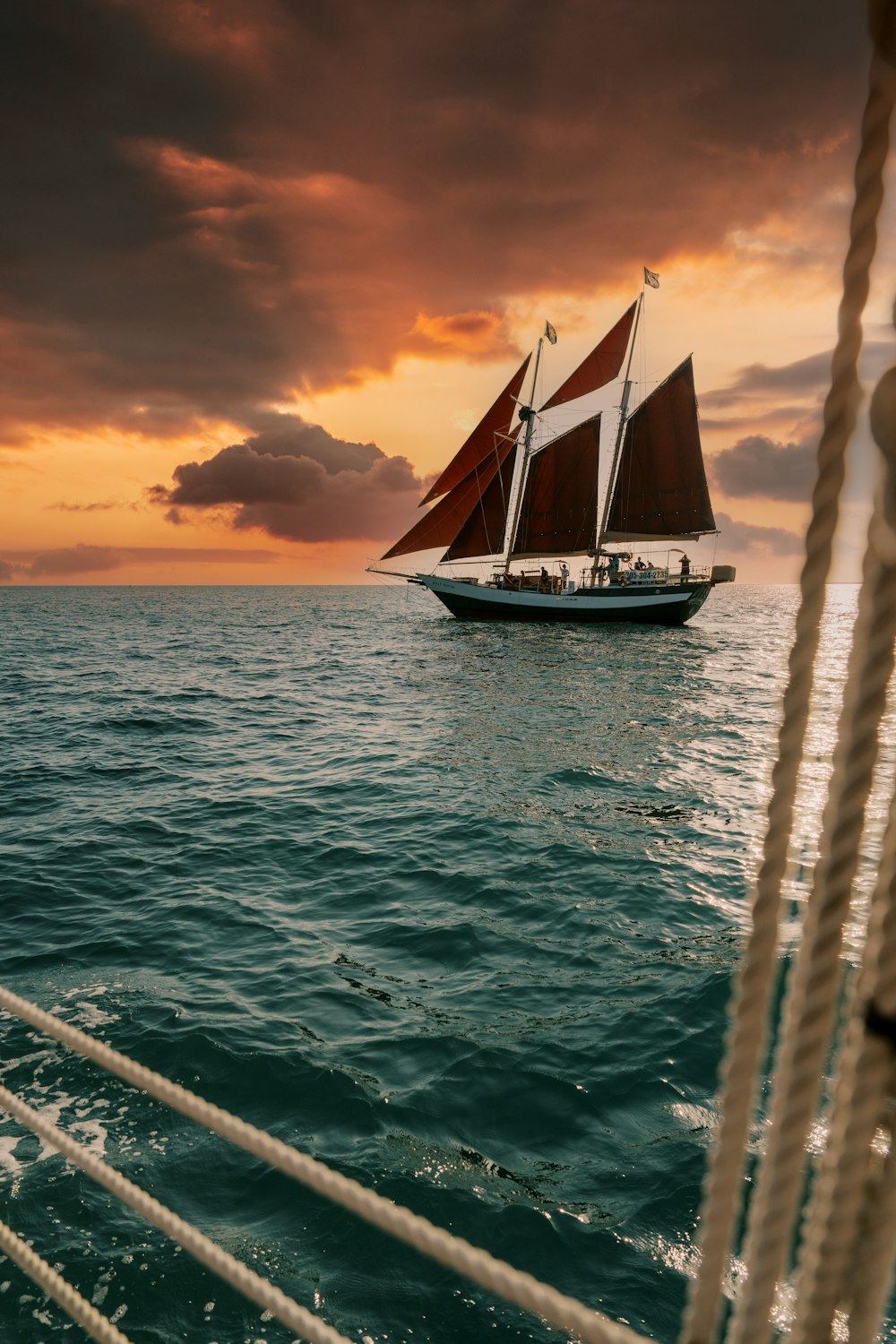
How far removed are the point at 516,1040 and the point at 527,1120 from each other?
82 cm

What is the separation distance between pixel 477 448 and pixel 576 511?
366 inches

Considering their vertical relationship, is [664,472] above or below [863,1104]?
above

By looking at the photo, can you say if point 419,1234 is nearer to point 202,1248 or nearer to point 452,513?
point 202,1248

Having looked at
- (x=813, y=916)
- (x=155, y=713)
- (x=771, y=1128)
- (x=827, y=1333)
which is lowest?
(x=155, y=713)

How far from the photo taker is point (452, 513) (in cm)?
5494

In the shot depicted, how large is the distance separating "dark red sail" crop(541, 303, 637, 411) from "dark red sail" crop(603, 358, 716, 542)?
25.7ft

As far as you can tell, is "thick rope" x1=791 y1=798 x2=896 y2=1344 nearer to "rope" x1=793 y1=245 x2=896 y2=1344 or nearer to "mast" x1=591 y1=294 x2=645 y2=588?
"rope" x1=793 y1=245 x2=896 y2=1344

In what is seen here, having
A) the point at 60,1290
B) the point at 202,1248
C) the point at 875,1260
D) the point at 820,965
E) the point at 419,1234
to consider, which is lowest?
the point at 60,1290

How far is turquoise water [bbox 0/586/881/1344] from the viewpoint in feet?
13.5

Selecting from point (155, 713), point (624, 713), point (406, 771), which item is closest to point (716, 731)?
point (624, 713)

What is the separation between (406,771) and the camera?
15.3 m

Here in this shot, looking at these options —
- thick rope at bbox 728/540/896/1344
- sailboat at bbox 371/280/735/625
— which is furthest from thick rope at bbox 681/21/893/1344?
sailboat at bbox 371/280/735/625

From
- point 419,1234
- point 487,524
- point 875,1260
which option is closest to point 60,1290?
point 419,1234

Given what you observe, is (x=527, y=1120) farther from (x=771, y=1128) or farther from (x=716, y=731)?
(x=716, y=731)
